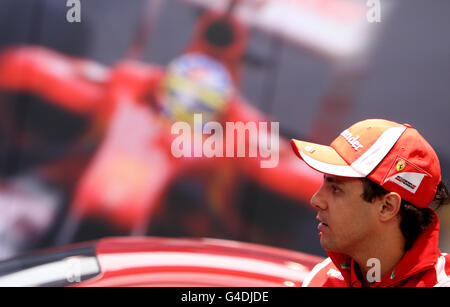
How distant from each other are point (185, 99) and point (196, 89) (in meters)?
0.11

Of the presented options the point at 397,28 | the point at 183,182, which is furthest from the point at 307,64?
the point at 183,182

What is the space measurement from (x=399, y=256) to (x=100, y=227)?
2.50m

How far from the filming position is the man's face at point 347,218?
1.31 m

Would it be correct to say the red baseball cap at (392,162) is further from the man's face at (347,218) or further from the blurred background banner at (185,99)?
the blurred background banner at (185,99)

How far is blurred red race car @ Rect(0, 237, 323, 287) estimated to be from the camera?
1.39m

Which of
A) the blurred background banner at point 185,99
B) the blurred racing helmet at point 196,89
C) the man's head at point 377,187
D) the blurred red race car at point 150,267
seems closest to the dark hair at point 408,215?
the man's head at point 377,187

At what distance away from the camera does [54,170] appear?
3354 mm

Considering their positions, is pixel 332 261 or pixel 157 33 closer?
pixel 332 261

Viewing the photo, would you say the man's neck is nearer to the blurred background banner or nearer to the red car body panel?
the red car body panel

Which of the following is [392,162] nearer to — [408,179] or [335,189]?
[408,179]

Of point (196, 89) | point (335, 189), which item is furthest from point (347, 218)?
point (196, 89)

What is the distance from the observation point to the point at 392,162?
126 centimetres
